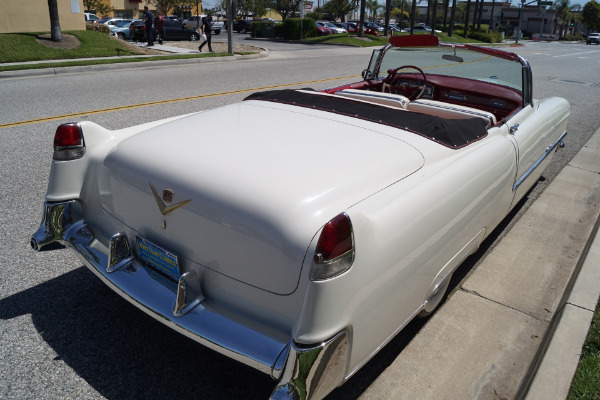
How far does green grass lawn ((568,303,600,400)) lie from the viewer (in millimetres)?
2492

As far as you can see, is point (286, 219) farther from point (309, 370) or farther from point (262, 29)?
point (262, 29)

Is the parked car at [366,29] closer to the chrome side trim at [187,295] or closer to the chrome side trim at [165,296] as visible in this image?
the chrome side trim at [165,296]

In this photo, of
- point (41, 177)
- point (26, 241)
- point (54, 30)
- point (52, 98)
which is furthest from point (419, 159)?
point (54, 30)

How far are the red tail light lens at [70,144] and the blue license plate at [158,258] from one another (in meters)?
0.66

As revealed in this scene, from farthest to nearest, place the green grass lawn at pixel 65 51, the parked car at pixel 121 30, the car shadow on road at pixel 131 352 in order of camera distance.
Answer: the parked car at pixel 121 30
the green grass lawn at pixel 65 51
the car shadow on road at pixel 131 352

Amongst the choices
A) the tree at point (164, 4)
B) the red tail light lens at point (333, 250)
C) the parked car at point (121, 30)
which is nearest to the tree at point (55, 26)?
the parked car at point (121, 30)

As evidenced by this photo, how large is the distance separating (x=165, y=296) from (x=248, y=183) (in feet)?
2.19

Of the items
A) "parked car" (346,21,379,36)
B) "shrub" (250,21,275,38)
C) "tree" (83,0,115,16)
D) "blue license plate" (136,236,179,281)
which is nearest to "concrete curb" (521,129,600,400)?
"blue license plate" (136,236,179,281)

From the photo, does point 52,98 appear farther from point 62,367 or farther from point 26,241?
point 62,367

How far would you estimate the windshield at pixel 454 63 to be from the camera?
4.40 m

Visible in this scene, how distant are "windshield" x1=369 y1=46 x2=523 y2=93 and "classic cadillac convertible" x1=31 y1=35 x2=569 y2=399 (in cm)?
125

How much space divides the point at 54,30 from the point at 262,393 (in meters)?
16.9

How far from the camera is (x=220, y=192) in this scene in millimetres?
2172

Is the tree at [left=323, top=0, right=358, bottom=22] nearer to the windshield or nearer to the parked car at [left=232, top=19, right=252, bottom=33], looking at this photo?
the parked car at [left=232, top=19, right=252, bottom=33]
